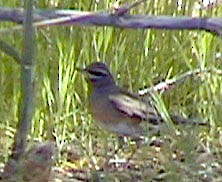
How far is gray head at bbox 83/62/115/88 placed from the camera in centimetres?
586

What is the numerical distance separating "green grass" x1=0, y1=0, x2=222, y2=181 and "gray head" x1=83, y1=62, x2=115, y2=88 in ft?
0.28

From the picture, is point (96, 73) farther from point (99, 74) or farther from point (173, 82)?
point (173, 82)

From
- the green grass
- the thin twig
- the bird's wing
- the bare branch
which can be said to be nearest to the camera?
the bare branch

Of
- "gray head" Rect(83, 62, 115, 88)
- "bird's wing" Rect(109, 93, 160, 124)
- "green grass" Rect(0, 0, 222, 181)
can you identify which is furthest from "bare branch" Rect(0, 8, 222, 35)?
"gray head" Rect(83, 62, 115, 88)

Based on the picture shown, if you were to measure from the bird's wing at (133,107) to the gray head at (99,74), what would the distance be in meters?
0.11

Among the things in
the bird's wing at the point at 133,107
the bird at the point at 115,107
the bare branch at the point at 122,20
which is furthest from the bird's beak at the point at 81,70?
the bare branch at the point at 122,20

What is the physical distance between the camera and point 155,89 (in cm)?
575

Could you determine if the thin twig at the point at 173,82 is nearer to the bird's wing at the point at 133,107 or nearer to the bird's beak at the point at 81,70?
the bird's wing at the point at 133,107

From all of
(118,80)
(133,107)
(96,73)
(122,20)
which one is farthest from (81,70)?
(122,20)

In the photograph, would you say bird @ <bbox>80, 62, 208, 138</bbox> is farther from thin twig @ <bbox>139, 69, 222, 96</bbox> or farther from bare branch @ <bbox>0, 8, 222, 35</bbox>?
bare branch @ <bbox>0, 8, 222, 35</bbox>

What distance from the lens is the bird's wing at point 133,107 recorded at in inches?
223

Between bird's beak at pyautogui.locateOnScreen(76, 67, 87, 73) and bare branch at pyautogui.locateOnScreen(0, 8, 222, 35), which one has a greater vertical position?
bare branch at pyautogui.locateOnScreen(0, 8, 222, 35)

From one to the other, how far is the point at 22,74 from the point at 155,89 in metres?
1.45

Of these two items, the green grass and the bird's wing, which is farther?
the bird's wing
